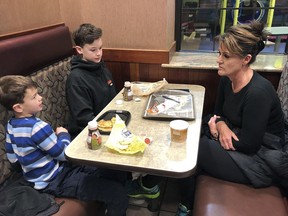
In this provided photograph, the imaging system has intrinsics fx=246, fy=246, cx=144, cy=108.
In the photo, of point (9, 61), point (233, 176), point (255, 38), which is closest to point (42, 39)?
point (9, 61)

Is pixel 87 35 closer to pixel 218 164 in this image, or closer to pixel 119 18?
pixel 119 18

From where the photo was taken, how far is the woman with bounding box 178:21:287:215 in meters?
1.28

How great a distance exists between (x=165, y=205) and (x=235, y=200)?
0.71m

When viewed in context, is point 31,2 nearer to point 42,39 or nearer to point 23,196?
point 42,39

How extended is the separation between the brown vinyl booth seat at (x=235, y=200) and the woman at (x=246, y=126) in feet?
0.14

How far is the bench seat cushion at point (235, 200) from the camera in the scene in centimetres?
115

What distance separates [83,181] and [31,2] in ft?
4.33

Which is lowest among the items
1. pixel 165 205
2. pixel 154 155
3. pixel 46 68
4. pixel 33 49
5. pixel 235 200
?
pixel 165 205

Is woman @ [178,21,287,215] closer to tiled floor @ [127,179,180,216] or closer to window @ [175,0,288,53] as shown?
tiled floor @ [127,179,180,216]

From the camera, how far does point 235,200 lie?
3.95 feet

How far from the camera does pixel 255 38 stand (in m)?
1.31

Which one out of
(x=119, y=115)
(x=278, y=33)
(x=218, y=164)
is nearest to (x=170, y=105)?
(x=119, y=115)

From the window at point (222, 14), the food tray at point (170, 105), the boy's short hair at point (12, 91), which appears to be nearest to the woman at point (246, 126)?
the food tray at point (170, 105)

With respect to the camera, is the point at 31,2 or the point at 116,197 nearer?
the point at 116,197
